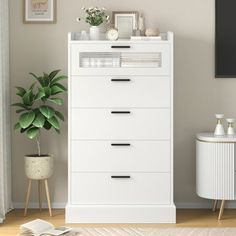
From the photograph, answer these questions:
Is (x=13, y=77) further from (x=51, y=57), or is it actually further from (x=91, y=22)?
(x=91, y=22)

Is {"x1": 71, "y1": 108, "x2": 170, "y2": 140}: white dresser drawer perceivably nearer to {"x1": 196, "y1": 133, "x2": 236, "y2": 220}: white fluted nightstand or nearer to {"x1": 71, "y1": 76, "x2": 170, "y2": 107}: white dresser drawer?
{"x1": 71, "y1": 76, "x2": 170, "y2": 107}: white dresser drawer

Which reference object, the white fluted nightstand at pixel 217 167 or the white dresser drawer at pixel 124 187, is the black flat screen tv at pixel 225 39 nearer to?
the white fluted nightstand at pixel 217 167

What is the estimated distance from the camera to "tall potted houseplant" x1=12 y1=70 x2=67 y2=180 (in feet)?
16.6

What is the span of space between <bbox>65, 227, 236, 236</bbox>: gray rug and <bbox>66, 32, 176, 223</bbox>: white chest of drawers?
8.8 inches

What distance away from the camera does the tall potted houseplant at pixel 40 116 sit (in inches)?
199

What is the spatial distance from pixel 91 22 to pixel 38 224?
1.83 meters

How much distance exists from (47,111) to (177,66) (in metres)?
1.30

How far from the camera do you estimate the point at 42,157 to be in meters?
5.19

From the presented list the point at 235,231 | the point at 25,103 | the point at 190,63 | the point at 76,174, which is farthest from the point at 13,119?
the point at 235,231

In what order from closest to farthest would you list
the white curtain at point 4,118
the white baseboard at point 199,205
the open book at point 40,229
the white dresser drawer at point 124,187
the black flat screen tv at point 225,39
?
1. the open book at point 40,229
2. the white dresser drawer at point 124,187
3. the white curtain at point 4,118
4. the black flat screen tv at point 225,39
5. the white baseboard at point 199,205

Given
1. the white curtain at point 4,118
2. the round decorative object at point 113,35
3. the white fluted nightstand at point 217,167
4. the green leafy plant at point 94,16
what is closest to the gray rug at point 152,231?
the white fluted nightstand at point 217,167

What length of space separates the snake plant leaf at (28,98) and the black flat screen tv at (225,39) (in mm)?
1696

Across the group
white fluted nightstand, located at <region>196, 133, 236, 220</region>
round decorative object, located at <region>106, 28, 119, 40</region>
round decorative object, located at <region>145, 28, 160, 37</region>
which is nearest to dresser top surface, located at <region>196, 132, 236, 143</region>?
white fluted nightstand, located at <region>196, 133, 236, 220</region>

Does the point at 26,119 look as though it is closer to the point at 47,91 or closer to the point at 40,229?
the point at 47,91
